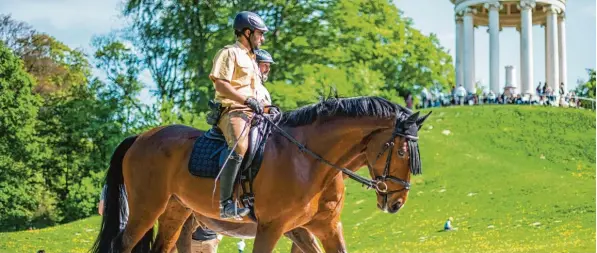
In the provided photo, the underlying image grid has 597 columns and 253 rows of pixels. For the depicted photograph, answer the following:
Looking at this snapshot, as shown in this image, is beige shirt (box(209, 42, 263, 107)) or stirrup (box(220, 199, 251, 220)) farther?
beige shirt (box(209, 42, 263, 107))

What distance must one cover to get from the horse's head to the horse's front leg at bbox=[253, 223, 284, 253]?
101cm

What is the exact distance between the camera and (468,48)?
223 feet

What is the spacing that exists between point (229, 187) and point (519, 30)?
2620 inches

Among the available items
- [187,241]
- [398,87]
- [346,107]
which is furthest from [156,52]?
[346,107]

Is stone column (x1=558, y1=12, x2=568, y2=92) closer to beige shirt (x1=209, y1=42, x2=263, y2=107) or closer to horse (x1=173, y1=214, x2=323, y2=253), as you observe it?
horse (x1=173, y1=214, x2=323, y2=253)

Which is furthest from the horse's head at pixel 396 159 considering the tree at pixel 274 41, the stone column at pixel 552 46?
the stone column at pixel 552 46

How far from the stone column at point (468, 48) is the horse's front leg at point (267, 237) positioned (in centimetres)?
5961

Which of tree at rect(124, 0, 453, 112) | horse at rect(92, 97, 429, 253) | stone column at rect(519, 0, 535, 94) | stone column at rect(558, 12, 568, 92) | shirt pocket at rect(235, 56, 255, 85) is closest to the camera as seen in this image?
horse at rect(92, 97, 429, 253)

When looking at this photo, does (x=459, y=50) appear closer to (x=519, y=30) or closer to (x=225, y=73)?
(x=519, y=30)

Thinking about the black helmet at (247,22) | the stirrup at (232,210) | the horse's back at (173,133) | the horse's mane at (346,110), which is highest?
the black helmet at (247,22)

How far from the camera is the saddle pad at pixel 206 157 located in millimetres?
9492

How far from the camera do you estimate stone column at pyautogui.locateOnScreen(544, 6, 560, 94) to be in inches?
2697

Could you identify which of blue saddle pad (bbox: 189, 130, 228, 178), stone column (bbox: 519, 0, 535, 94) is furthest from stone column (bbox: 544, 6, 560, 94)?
blue saddle pad (bbox: 189, 130, 228, 178)

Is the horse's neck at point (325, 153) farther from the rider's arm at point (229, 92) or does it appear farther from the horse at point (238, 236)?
the horse at point (238, 236)
